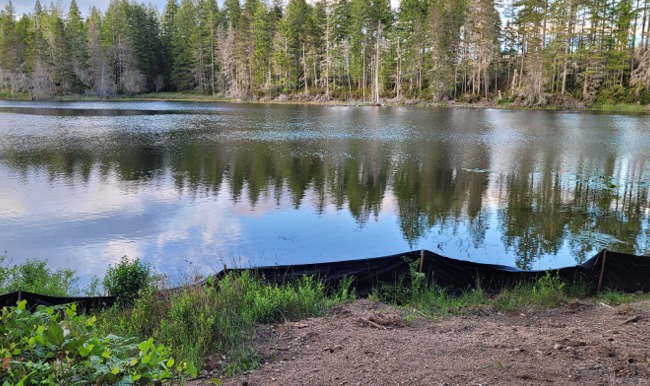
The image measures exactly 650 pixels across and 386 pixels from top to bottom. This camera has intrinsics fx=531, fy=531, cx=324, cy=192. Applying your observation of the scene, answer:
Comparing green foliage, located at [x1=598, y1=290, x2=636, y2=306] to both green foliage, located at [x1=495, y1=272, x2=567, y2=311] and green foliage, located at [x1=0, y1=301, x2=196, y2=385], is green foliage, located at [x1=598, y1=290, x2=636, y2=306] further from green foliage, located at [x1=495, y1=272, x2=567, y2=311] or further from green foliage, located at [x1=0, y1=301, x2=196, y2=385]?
green foliage, located at [x1=0, y1=301, x2=196, y2=385]

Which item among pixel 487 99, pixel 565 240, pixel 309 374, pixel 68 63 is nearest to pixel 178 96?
pixel 68 63

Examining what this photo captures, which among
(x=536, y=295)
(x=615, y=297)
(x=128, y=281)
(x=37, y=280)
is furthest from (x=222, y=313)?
(x=615, y=297)

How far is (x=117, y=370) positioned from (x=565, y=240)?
42.3 feet

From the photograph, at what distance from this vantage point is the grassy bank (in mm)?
3762

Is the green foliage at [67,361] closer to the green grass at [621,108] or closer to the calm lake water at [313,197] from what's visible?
the calm lake water at [313,197]

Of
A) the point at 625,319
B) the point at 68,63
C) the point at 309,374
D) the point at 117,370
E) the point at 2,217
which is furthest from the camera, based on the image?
the point at 68,63

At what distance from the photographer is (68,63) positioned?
88.0 metres

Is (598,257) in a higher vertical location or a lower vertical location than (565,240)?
higher

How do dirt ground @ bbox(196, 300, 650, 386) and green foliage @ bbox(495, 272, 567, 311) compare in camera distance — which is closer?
dirt ground @ bbox(196, 300, 650, 386)

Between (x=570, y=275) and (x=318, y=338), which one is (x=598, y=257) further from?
(x=318, y=338)

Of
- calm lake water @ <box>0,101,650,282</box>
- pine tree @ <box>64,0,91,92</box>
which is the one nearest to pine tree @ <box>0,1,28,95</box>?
pine tree @ <box>64,0,91,92</box>

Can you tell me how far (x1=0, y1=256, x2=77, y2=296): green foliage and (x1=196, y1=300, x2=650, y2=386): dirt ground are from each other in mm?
4689

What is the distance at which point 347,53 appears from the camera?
8069 cm

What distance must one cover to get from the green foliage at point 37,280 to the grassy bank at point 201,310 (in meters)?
0.02
